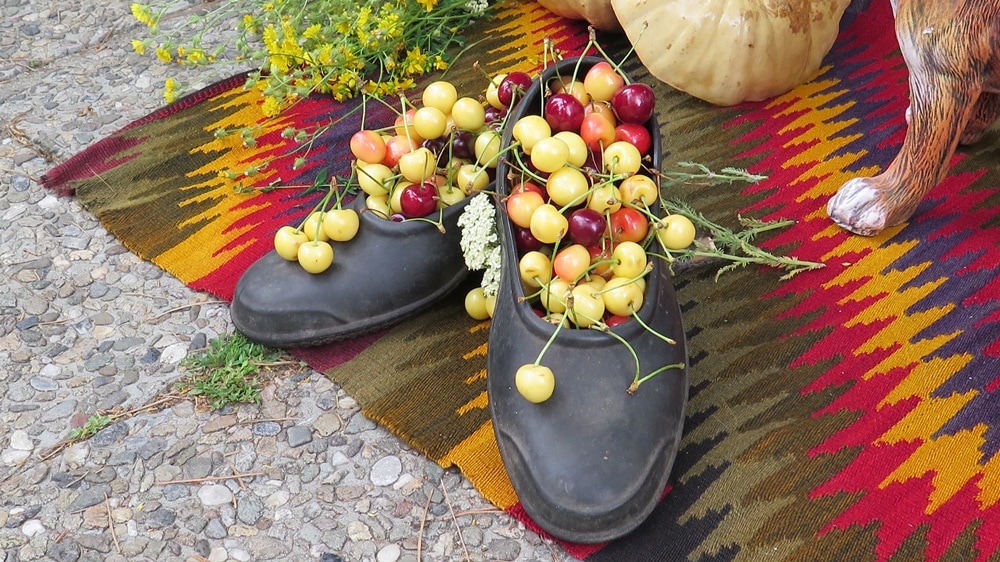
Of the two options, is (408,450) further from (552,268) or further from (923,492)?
(923,492)

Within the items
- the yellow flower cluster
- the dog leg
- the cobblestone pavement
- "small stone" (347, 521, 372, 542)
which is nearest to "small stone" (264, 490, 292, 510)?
the cobblestone pavement

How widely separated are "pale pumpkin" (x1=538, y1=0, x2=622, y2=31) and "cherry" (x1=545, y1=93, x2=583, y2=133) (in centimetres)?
98

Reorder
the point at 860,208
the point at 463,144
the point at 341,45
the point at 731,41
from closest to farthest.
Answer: the point at 463,144 < the point at 860,208 < the point at 731,41 < the point at 341,45

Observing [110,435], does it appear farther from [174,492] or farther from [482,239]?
[482,239]

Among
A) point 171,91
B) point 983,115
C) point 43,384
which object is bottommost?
point 43,384

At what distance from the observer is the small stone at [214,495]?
1346 mm

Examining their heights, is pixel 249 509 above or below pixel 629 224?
below

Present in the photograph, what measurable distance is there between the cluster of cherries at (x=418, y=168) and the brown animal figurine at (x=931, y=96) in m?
0.67

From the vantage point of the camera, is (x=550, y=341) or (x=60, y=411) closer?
(x=550, y=341)

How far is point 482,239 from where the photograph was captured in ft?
4.57

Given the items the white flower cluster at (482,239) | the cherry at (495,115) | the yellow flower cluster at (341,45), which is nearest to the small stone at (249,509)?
the white flower cluster at (482,239)

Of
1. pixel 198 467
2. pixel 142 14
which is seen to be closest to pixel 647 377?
pixel 198 467

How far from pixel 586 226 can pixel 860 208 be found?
714mm

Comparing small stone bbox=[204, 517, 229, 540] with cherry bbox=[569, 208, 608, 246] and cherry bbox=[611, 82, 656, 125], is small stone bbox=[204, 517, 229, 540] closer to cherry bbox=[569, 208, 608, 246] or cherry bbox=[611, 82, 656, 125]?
cherry bbox=[569, 208, 608, 246]
